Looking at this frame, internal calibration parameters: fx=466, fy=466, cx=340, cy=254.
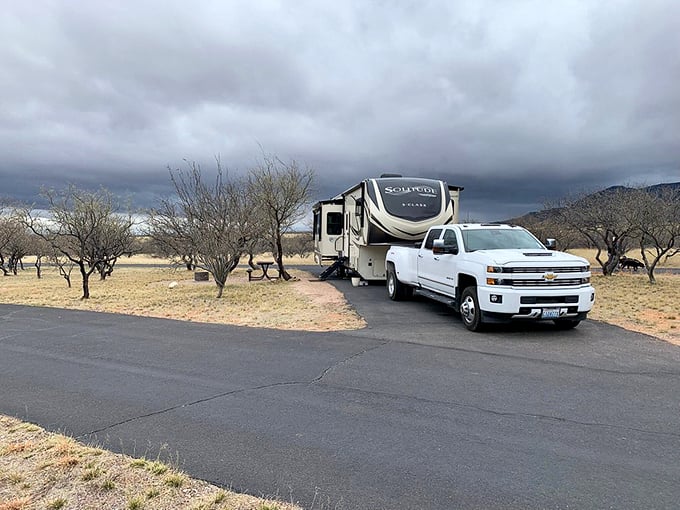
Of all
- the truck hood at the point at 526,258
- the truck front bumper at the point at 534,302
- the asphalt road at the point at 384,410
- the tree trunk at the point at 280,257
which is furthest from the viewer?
the tree trunk at the point at 280,257

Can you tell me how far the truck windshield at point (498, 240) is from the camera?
9.72 metres

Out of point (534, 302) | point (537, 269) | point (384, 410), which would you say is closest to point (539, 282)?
point (537, 269)

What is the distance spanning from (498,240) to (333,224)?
11.5 meters

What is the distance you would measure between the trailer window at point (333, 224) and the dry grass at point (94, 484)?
17.1m

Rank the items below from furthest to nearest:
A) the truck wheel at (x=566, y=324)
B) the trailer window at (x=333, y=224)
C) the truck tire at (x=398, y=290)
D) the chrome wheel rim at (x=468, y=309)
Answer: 1. the trailer window at (x=333, y=224)
2. the truck tire at (x=398, y=290)
3. the truck wheel at (x=566, y=324)
4. the chrome wheel rim at (x=468, y=309)

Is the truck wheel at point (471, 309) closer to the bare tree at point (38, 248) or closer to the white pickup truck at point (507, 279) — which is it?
the white pickup truck at point (507, 279)

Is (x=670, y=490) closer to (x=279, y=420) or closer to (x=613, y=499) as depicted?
(x=613, y=499)

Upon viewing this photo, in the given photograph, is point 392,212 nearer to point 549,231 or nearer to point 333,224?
point 333,224

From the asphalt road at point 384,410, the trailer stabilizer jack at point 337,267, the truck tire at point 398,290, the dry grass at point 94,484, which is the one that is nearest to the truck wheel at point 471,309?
the asphalt road at point 384,410

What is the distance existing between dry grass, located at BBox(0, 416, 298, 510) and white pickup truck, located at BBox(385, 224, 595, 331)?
6167 mm

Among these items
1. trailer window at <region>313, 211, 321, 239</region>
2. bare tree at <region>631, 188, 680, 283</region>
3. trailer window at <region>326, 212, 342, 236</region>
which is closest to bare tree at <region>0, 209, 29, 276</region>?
trailer window at <region>313, 211, 321, 239</region>

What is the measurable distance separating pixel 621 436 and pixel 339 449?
8.28 ft

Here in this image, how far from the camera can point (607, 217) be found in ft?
70.5

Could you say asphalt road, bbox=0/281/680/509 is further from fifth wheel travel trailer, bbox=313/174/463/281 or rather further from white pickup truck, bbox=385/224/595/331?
fifth wheel travel trailer, bbox=313/174/463/281
